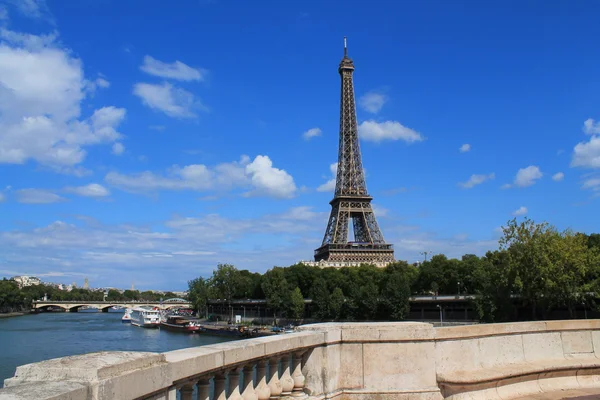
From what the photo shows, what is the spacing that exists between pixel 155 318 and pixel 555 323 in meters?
88.3

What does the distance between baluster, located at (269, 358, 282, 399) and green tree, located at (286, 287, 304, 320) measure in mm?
76025

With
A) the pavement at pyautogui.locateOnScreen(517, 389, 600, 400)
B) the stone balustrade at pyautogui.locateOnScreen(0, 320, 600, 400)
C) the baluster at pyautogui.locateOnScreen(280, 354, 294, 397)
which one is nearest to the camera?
the stone balustrade at pyautogui.locateOnScreen(0, 320, 600, 400)

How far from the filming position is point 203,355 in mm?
4668

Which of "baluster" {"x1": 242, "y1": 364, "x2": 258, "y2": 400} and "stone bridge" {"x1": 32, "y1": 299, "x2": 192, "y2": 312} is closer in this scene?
"baluster" {"x1": 242, "y1": 364, "x2": 258, "y2": 400}

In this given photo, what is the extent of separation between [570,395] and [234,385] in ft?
18.6

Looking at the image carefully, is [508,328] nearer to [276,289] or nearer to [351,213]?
[276,289]

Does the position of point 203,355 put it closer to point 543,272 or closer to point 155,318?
point 543,272

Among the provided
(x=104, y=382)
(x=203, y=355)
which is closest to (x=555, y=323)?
(x=203, y=355)

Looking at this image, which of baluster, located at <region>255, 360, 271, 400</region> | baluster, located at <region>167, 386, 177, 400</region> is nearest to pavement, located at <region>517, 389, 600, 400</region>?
baluster, located at <region>255, 360, 271, 400</region>

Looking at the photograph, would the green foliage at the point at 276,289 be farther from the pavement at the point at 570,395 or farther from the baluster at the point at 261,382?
the baluster at the point at 261,382

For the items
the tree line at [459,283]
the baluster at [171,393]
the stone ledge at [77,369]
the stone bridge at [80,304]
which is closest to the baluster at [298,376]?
the baluster at [171,393]

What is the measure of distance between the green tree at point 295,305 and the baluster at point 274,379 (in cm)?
7602

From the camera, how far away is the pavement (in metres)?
7.88

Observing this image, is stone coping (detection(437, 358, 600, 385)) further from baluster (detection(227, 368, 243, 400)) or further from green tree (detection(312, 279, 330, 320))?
green tree (detection(312, 279, 330, 320))
